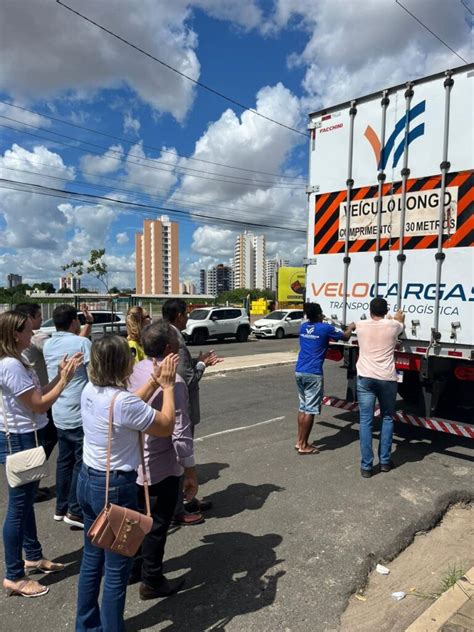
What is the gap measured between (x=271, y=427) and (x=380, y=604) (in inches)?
158

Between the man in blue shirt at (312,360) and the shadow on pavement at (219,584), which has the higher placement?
the man in blue shirt at (312,360)

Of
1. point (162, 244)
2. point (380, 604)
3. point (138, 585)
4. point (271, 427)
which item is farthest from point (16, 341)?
point (162, 244)

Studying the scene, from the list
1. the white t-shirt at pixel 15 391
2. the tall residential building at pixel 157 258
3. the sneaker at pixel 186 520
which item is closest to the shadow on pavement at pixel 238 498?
the sneaker at pixel 186 520

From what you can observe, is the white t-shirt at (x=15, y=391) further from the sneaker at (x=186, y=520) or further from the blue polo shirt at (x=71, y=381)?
the sneaker at (x=186, y=520)

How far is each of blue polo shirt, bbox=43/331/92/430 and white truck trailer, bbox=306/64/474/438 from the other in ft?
11.6

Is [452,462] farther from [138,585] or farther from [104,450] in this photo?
[104,450]

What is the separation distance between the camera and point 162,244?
395ft

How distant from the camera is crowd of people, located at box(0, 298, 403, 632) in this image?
92.7 inches

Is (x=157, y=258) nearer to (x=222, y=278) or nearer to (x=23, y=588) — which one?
(x=222, y=278)

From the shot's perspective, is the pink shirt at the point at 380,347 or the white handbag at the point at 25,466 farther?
the pink shirt at the point at 380,347

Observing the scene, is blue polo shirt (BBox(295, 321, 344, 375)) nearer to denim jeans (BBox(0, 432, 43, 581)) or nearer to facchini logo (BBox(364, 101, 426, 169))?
facchini logo (BBox(364, 101, 426, 169))

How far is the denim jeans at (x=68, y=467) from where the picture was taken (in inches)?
148

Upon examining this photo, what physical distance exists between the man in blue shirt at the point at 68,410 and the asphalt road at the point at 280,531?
0.24m

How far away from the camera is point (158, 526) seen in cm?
284
